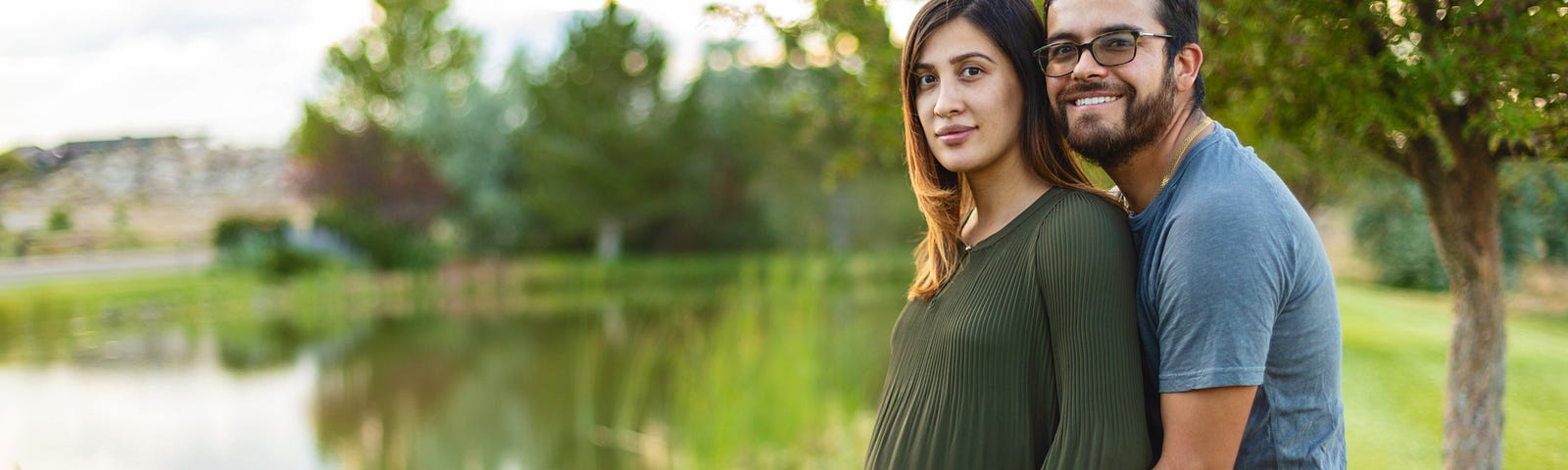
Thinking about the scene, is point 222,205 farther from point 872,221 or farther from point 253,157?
point 872,221

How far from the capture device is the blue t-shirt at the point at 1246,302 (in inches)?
49.6

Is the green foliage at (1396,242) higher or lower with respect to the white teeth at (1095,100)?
lower

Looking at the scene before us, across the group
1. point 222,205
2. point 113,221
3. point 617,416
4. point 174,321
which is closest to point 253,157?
point 222,205

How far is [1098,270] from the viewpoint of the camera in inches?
53.3

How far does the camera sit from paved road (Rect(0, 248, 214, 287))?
13375 millimetres

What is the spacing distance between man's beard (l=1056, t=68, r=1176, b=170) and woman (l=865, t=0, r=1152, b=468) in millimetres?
62

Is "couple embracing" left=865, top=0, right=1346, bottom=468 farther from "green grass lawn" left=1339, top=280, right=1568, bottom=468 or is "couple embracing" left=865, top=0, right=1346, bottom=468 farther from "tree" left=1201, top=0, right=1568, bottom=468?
"green grass lawn" left=1339, top=280, right=1568, bottom=468

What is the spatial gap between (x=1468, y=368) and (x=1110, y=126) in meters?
1.42

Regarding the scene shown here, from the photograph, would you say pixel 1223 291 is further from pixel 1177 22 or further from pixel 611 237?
pixel 611 237

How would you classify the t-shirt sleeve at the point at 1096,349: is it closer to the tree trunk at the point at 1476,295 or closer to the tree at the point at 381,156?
the tree trunk at the point at 1476,295

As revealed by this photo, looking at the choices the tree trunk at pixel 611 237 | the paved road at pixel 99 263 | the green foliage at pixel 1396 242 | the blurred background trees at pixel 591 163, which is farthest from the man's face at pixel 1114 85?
the tree trunk at pixel 611 237

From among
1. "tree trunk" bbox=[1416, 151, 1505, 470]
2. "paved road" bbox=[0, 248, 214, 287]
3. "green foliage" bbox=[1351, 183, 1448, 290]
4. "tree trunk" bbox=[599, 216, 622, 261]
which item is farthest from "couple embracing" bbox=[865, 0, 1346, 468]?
"tree trunk" bbox=[599, 216, 622, 261]

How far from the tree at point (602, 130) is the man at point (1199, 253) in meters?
18.9

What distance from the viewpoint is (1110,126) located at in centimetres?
148
